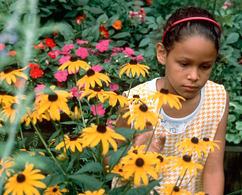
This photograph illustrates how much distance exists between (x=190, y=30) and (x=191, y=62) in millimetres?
144

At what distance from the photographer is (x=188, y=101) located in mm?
1605

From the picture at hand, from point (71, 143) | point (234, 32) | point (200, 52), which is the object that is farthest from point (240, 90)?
point (71, 143)

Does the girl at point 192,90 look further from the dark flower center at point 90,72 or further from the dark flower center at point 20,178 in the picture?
the dark flower center at point 20,178

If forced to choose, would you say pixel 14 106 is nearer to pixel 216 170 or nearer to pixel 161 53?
pixel 161 53

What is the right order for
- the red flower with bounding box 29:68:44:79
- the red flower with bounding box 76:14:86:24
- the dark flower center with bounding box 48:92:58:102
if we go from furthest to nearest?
the red flower with bounding box 76:14:86:24 → the red flower with bounding box 29:68:44:79 → the dark flower center with bounding box 48:92:58:102

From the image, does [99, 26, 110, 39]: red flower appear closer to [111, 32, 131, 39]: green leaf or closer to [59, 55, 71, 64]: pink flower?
[111, 32, 131, 39]: green leaf

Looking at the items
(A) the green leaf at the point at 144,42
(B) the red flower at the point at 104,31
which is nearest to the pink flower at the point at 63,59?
(B) the red flower at the point at 104,31

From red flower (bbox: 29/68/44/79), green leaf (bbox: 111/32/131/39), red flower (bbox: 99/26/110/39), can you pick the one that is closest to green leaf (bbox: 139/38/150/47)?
green leaf (bbox: 111/32/131/39)

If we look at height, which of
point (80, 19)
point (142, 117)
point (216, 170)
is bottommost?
point (216, 170)

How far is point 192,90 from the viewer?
131 cm

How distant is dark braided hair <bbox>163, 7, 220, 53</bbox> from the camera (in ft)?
4.34

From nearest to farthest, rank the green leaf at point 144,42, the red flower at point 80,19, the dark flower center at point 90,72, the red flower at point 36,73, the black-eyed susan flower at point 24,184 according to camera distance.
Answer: the black-eyed susan flower at point 24,184
the dark flower center at point 90,72
the red flower at point 36,73
the green leaf at point 144,42
the red flower at point 80,19

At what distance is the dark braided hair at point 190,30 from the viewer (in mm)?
1322

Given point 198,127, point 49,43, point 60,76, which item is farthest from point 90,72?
point 49,43
